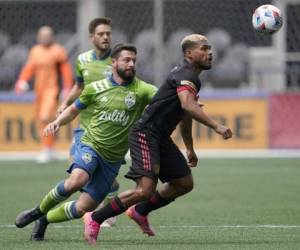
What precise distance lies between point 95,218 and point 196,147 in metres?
11.8

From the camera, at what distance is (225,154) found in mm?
22391

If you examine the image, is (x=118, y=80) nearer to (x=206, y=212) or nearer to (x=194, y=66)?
(x=194, y=66)

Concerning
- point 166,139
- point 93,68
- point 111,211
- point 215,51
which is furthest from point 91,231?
point 215,51

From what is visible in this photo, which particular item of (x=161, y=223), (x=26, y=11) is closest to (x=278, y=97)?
(x=26, y=11)

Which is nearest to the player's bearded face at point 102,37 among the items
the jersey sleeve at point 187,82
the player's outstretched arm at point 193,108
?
the jersey sleeve at point 187,82

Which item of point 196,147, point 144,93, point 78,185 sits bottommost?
point 196,147

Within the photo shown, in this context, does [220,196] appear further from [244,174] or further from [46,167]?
[46,167]

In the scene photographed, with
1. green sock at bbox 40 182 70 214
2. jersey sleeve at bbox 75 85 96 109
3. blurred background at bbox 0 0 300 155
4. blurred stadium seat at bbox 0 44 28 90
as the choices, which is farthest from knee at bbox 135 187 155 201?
blurred stadium seat at bbox 0 44 28 90

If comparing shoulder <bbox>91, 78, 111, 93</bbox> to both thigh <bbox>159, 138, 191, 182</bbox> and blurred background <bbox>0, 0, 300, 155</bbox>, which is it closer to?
thigh <bbox>159, 138, 191, 182</bbox>

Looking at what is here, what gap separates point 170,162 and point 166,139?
0.71 feet

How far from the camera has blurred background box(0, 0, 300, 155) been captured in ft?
72.8

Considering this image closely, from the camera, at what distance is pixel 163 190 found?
35.8 feet

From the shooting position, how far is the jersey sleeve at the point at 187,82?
33.8 ft

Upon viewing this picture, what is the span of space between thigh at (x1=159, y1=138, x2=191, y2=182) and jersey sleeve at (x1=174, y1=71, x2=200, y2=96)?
2.03 feet
